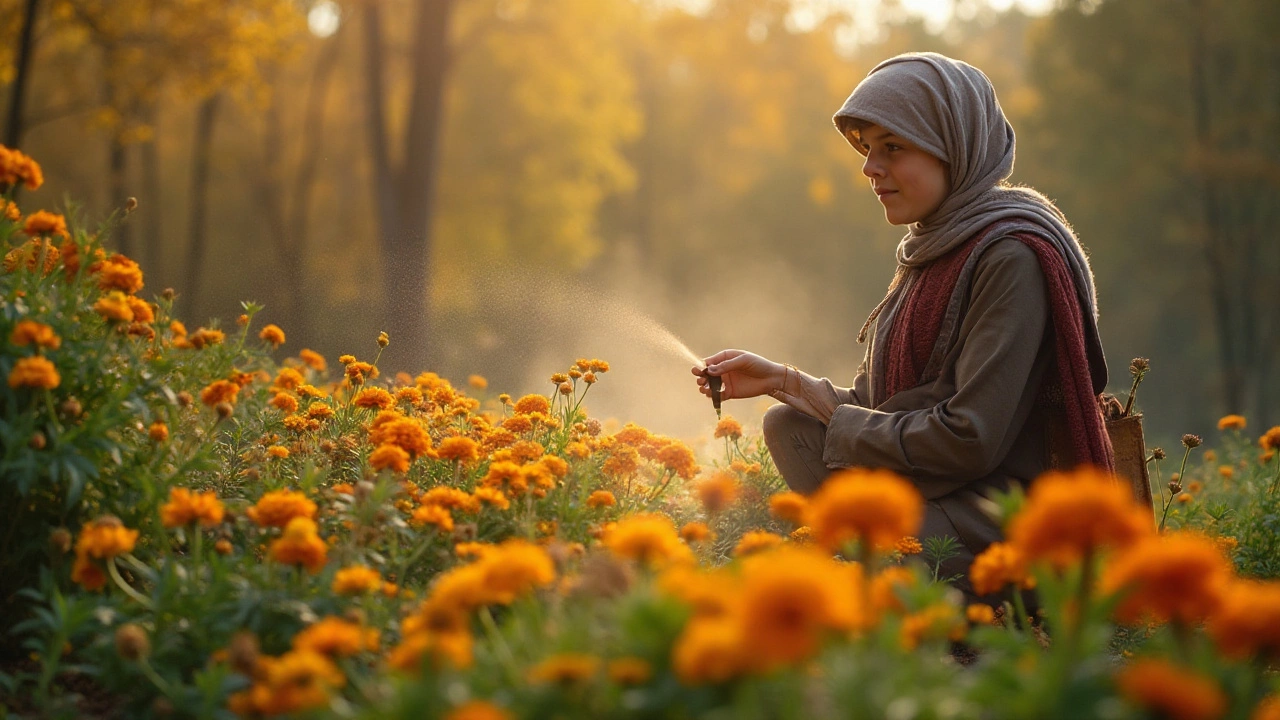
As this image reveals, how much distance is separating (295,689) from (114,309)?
49.5 inches

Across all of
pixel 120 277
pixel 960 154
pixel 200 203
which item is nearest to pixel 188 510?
pixel 120 277

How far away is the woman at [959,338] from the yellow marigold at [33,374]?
1844 millimetres

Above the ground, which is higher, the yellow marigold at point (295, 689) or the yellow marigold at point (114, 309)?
the yellow marigold at point (114, 309)

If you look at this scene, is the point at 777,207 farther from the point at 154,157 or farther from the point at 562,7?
the point at 154,157

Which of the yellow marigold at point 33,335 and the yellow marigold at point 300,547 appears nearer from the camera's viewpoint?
the yellow marigold at point 300,547

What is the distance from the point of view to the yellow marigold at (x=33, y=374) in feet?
7.05

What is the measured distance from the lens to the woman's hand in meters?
3.40

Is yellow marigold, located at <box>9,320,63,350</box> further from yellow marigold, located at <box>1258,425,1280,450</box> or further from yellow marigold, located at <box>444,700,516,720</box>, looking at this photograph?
yellow marigold, located at <box>1258,425,1280,450</box>

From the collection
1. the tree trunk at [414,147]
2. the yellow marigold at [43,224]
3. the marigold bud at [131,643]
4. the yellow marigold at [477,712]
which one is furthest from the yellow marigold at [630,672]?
the tree trunk at [414,147]

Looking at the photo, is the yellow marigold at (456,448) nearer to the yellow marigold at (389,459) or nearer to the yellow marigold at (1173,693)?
the yellow marigold at (389,459)

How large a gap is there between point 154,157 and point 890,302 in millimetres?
17089

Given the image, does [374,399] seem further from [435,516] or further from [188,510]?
[188,510]

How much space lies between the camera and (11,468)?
2297 mm

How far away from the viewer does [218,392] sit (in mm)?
2672
